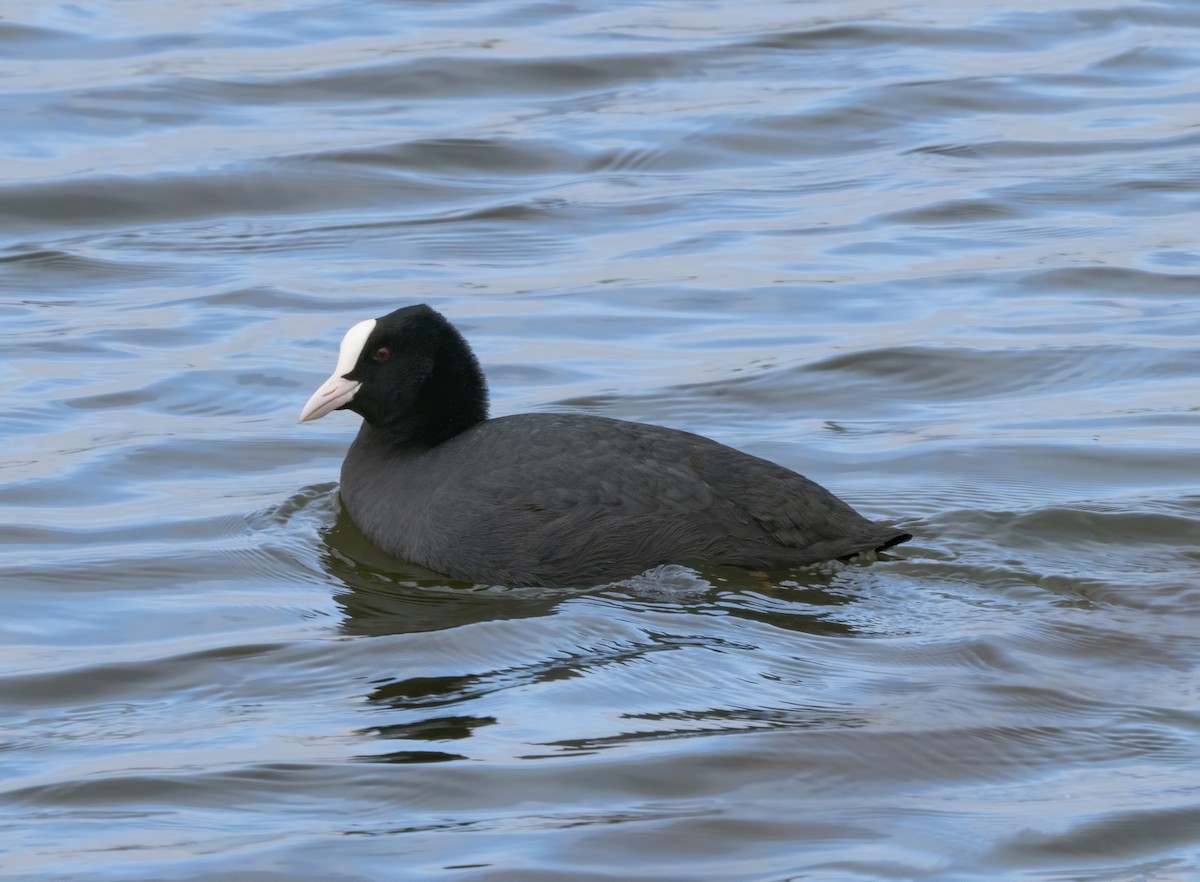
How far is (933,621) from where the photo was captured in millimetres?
5832

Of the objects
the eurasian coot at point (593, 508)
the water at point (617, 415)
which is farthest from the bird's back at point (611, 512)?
the water at point (617, 415)

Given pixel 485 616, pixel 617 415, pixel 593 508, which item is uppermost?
pixel 593 508

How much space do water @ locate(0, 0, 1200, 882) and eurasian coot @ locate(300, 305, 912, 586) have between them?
0.11 m

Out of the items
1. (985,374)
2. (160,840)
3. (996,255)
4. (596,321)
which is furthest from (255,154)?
(160,840)

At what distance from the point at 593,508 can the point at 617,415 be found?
2.08m

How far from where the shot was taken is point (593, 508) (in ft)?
19.8

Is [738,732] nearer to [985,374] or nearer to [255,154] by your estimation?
[985,374]

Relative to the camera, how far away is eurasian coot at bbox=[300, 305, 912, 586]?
602cm

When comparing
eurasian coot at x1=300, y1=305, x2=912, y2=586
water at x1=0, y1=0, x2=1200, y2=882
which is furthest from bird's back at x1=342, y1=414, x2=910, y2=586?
water at x1=0, y1=0, x2=1200, y2=882

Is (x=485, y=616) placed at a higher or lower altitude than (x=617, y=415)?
lower

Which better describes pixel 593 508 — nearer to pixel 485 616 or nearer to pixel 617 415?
pixel 485 616

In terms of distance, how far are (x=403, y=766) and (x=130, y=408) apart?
391cm

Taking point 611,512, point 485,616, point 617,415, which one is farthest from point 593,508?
point 617,415

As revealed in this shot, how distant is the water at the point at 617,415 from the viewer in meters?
4.64
